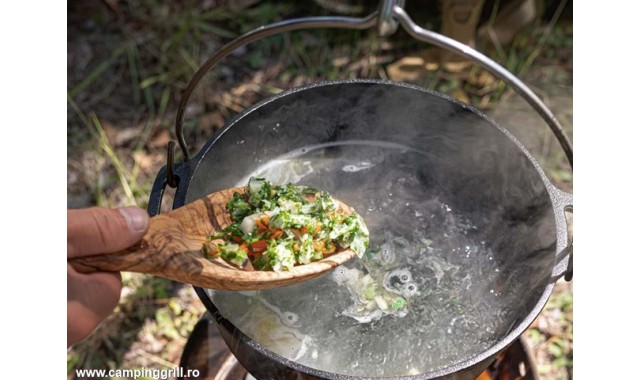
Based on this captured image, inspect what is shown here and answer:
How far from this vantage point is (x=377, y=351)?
Answer: 5.28 ft

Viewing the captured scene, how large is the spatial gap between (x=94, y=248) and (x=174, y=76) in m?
1.85

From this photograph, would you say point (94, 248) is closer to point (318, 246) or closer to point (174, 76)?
point (318, 246)

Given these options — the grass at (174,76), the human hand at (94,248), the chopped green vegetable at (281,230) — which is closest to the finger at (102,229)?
the human hand at (94,248)

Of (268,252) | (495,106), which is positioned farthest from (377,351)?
(495,106)

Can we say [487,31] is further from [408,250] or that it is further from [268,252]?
[268,252]

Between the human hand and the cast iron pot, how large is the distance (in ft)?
0.84

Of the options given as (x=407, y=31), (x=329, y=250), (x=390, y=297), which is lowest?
(x=390, y=297)

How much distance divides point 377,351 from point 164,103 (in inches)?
69.6

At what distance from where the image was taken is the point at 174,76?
299cm

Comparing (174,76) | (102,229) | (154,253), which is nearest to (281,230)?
(154,253)

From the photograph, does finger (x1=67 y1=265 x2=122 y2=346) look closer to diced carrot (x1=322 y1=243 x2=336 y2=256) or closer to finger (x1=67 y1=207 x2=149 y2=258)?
finger (x1=67 y1=207 x2=149 y2=258)

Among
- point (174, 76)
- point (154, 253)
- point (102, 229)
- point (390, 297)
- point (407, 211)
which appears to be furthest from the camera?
point (174, 76)

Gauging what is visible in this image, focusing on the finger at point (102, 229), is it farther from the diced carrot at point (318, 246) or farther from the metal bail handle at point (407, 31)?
the diced carrot at point (318, 246)

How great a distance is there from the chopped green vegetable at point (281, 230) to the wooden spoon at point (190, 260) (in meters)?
0.03
